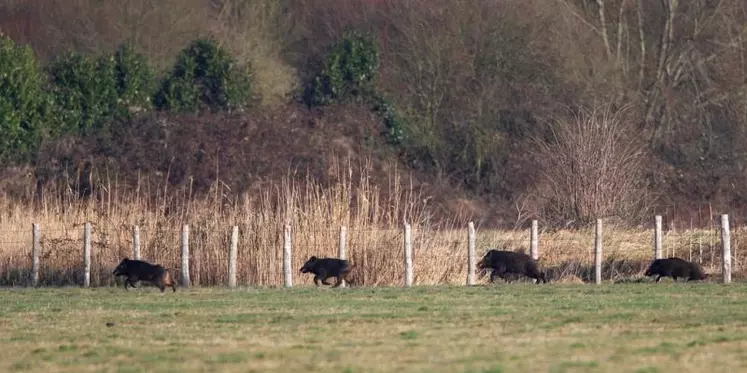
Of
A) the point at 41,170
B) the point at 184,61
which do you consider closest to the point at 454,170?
the point at 184,61

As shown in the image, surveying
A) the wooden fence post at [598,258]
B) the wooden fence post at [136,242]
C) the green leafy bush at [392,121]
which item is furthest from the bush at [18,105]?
the wooden fence post at [598,258]

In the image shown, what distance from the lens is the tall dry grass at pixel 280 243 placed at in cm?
2764

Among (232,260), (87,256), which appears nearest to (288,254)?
(232,260)

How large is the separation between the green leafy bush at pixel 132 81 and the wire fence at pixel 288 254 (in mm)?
18394

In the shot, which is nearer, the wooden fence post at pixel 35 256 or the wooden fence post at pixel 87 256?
the wooden fence post at pixel 87 256

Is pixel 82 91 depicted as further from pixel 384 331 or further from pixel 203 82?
pixel 384 331

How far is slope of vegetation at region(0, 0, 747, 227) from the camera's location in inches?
1860

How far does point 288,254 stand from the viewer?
26.4 meters

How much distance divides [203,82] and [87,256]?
2282cm

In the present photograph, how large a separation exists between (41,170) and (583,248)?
22.1 m

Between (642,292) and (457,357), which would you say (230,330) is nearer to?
(457,357)

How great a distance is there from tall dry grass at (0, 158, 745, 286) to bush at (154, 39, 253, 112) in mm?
18254

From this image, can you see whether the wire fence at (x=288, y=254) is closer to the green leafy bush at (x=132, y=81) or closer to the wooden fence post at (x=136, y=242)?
the wooden fence post at (x=136, y=242)

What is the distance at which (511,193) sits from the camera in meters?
50.0
